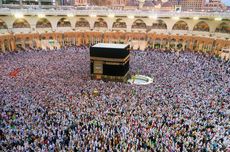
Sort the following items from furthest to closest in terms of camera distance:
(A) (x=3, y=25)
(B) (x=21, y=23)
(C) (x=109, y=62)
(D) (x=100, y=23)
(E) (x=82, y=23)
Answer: (D) (x=100, y=23) → (E) (x=82, y=23) → (B) (x=21, y=23) → (A) (x=3, y=25) → (C) (x=109, y=62)

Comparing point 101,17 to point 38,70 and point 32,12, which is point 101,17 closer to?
point 32,12

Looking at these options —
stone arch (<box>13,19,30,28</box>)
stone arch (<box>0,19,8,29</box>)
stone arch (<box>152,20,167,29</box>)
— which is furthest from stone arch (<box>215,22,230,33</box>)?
stone arch (<box>0,19,8,29</box>)

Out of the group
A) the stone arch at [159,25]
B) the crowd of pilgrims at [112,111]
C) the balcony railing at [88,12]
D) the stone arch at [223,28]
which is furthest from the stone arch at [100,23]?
the crowd of pilgrims at [112,111]

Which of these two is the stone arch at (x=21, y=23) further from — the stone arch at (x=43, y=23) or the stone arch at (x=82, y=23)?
the stone arch at (x=82, y=23)

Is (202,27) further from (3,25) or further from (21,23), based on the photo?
(3,25)

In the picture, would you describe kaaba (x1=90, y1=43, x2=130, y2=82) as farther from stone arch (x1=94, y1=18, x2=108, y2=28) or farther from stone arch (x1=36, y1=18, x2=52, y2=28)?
stone arch (x1=36, y1=18, x2=52, y2=28)

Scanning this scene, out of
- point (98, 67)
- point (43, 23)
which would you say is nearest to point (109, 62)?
point (98, 67)
